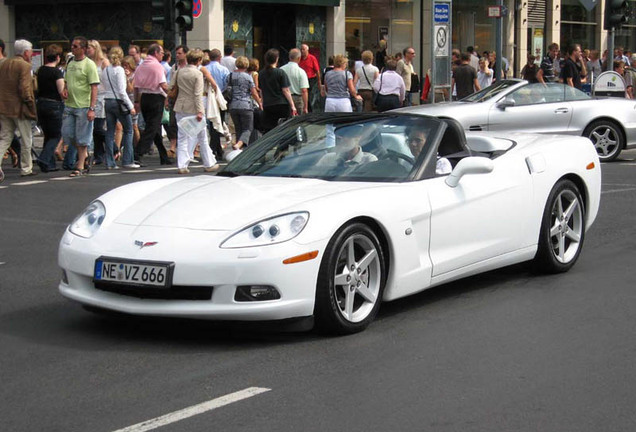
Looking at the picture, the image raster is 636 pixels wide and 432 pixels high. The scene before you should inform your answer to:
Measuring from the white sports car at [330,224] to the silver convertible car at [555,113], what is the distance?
10.3 m

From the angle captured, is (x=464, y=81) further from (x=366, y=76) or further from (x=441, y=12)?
(x=366, y=76)

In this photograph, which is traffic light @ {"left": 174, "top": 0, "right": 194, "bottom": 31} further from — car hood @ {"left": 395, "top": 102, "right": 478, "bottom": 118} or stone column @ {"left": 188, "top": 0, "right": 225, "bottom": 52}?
stone column @ {"left": 188, "top": 0, "right": 225, "bottom": 52}

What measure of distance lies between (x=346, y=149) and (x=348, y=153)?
1.8 inches

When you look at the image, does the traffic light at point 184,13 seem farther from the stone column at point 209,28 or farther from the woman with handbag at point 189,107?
the stone column at point 209,28

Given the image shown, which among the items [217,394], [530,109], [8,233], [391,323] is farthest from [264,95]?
[217,394]

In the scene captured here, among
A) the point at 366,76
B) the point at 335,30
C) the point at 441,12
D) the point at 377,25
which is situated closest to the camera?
the point at 441,12

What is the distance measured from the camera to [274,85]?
18.2m

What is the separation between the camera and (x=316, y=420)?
4855 millimetres

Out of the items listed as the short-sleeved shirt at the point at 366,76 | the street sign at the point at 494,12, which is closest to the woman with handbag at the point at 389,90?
the short-sleeved shirt at the point at 366,76

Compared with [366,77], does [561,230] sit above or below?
below

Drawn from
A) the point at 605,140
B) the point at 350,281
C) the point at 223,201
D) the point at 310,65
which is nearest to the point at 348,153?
the point at 223,201

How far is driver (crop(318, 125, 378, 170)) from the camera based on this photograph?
7324 millimetres

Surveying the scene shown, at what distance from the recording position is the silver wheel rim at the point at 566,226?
27.1 feet

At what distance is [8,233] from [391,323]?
5.27m
